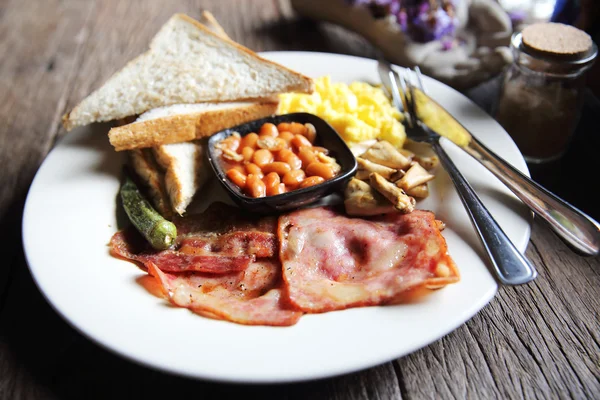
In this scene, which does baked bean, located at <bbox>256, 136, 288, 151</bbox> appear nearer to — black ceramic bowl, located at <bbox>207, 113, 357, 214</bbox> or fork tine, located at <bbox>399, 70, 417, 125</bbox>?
black ceramic bowl, located at <bbox>207, 113, 357, 214</bbox>

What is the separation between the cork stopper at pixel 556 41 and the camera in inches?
91.2

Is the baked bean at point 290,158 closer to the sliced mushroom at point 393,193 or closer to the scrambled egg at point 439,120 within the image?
the sliced mushroom at point 393,193

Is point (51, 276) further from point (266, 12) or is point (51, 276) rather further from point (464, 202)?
point (266, 12)

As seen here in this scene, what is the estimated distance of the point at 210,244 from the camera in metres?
A: 2.02

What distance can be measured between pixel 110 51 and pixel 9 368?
2.58m

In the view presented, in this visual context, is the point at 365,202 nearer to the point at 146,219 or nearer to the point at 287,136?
the point at 287,136

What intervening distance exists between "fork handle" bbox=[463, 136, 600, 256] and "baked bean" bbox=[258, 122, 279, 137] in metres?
0.89

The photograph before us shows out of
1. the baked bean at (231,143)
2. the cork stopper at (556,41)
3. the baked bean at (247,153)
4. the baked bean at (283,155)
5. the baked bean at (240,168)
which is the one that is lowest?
the baked bean at (240,168)

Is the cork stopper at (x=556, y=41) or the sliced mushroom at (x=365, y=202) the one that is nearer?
the sliced mushroom at (x=365, y=202)

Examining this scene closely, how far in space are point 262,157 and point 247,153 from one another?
86 millimetres

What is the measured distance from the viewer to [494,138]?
7.78 feet

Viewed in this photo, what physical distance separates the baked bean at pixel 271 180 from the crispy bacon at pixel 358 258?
141 mm

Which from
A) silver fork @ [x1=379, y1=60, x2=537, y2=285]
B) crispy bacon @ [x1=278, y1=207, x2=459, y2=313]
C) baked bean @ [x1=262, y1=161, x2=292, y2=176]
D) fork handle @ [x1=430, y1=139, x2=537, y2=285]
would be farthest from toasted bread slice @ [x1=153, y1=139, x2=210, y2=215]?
fork handle @ [x1=430, y1=139, x2=537, y2=285]

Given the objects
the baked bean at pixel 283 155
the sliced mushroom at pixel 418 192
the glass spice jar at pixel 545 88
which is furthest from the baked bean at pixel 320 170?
the glass spice jar at pixel 545 88
